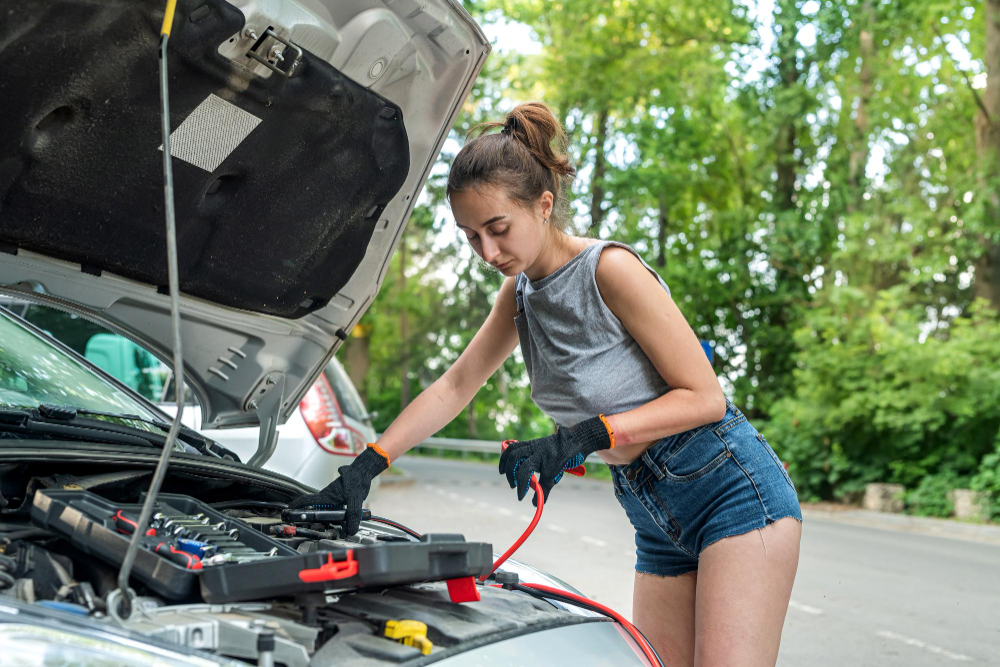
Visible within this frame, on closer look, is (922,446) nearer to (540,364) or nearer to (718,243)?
(718,243)

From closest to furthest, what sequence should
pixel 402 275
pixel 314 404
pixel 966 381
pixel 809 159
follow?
1. pixel 314 404
2. pixel 966 381
3. pixel 809 159
4. pixel 402 275

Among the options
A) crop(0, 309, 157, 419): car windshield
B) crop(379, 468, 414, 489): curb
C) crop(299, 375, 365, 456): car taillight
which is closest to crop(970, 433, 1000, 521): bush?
crop(379, 468, 414, 489): curb

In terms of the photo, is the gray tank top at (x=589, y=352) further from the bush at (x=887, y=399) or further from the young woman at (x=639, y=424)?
the bush at (x=887, y=399)

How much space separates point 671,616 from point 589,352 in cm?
76

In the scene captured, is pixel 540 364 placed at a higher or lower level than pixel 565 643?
higher

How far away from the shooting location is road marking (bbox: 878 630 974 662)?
17.0ft

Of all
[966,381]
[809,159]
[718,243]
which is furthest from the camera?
[718,243]

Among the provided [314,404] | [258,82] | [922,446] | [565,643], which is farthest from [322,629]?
[922,446]

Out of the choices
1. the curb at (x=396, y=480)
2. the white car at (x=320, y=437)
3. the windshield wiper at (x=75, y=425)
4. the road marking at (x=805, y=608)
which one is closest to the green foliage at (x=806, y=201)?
the curb at (x=396, y=480)

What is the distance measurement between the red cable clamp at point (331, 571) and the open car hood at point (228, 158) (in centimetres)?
123

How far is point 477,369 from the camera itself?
9.04 ft

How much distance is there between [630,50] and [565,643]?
752 inches

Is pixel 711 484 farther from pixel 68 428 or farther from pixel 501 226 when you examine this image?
pixel 68 428

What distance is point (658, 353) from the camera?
7.43 ft
